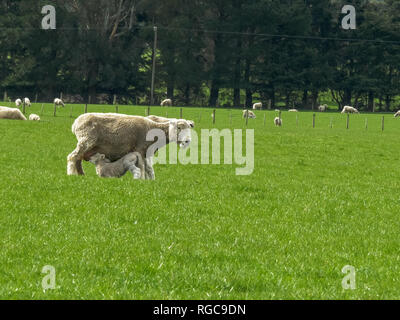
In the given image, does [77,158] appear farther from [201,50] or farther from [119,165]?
[201,50]

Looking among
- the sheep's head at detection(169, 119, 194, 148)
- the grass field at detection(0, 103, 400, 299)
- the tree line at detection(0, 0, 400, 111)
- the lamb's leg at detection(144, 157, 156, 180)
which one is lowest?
the grass field at detection(0, 103, 400, 299)

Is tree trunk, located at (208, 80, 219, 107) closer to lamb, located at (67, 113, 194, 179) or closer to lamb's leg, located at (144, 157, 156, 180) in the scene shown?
lamb's leg, located at (144, 157, 156, 180)

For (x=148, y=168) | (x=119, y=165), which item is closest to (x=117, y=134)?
(x=119, y=165)

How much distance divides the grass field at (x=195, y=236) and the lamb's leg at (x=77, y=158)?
2.14ft

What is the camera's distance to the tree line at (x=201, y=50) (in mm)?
75500

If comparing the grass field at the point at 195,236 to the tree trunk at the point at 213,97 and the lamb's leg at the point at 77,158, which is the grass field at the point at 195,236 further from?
the tree trunk at the point at 213,97

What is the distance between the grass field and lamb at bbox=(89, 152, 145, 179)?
0.51m

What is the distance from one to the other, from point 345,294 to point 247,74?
266 feet

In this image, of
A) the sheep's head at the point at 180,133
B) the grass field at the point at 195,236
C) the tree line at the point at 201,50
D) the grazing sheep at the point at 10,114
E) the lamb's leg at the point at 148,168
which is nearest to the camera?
the grass field at the point at 195,236

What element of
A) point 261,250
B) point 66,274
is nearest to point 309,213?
point 261,250

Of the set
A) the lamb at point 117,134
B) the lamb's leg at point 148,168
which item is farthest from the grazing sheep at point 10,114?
the lamb's leg at point 148,168

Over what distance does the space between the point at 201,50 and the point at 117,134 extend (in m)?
73.1

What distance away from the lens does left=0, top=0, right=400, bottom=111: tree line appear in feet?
248

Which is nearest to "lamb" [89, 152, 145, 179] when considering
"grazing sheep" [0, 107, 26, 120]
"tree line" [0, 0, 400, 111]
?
"grazing sheep" [0, 107, 26, 120]
